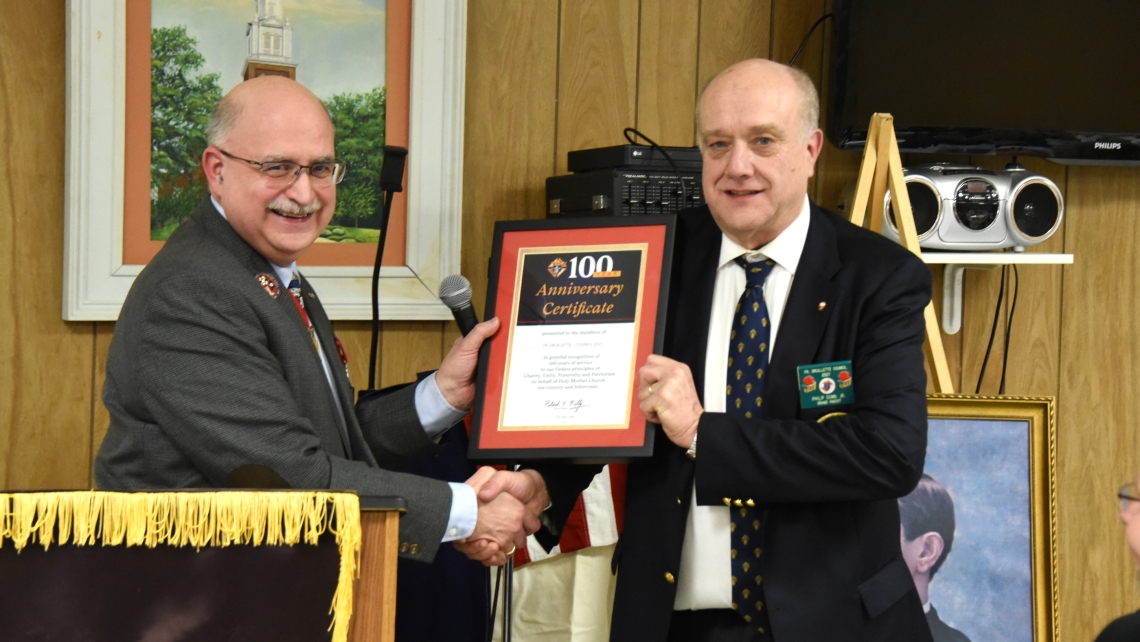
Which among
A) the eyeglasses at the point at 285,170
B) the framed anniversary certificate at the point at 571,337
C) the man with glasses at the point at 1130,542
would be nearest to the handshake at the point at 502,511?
the framed anniversary certificate at the point at 571,337

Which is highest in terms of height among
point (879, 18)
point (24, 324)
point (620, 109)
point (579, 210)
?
point (879, 18)

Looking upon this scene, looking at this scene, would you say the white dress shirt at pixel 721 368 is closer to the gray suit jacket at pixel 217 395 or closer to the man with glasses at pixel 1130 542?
the gray suit jacket at pixel 217 395

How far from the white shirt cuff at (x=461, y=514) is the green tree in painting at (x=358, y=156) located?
1101mm

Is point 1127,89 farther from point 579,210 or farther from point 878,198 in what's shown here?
point 579,210

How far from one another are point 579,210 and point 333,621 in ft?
4.88

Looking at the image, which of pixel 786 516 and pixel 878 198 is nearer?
pixel 786 516

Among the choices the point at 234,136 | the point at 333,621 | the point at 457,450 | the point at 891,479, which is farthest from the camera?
the point at 457,450

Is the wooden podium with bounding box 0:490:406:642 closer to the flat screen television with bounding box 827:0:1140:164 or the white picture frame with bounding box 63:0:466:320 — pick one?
the white picture frame with bounding box 63:0:466:320

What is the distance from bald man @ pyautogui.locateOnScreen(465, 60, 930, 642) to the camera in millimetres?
1677

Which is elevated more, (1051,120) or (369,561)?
(1051,120)

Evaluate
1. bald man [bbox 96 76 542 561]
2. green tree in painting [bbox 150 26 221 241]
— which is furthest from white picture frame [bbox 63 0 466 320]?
bald man [bbox 96 76 542 561]

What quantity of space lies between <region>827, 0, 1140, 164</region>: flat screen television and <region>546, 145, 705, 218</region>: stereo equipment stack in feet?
1.83

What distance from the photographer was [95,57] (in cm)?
255

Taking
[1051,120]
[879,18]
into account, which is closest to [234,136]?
[879,18]
